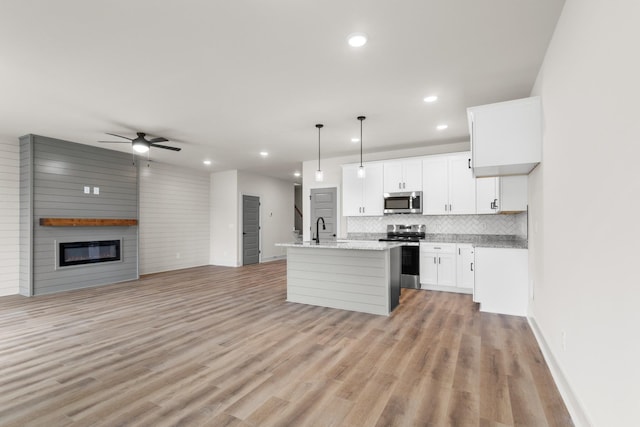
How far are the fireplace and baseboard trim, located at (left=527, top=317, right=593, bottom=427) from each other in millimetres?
7682

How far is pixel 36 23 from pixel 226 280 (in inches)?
210

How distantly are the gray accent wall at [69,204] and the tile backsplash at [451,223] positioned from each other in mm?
5144

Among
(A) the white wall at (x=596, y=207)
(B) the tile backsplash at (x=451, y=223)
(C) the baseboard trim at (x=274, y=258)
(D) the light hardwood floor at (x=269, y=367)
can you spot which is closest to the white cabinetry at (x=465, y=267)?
(B) the tile backsplash at (x=451, y=223)

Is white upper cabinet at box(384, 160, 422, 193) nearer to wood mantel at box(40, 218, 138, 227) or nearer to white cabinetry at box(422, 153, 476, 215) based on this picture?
white cabinetry at box(422, 153, 476, 215)

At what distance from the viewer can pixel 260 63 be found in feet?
10.2

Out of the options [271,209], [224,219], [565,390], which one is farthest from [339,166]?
[565,390]

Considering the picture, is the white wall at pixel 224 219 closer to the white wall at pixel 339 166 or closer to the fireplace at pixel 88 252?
the white wall at pixel 339 166

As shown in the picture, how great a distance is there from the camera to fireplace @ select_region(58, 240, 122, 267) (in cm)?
601

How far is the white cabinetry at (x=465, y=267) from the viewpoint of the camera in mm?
5453

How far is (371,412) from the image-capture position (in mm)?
2113

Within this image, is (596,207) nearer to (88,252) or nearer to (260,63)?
(260,63)

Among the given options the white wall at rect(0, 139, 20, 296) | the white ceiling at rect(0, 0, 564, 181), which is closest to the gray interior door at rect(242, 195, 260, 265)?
the white ceiling at rect(0, 0, 564, 181)

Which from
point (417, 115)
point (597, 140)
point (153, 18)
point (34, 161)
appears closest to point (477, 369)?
point (597, 140)

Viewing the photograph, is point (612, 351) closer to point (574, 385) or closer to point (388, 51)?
point (574, 385)
